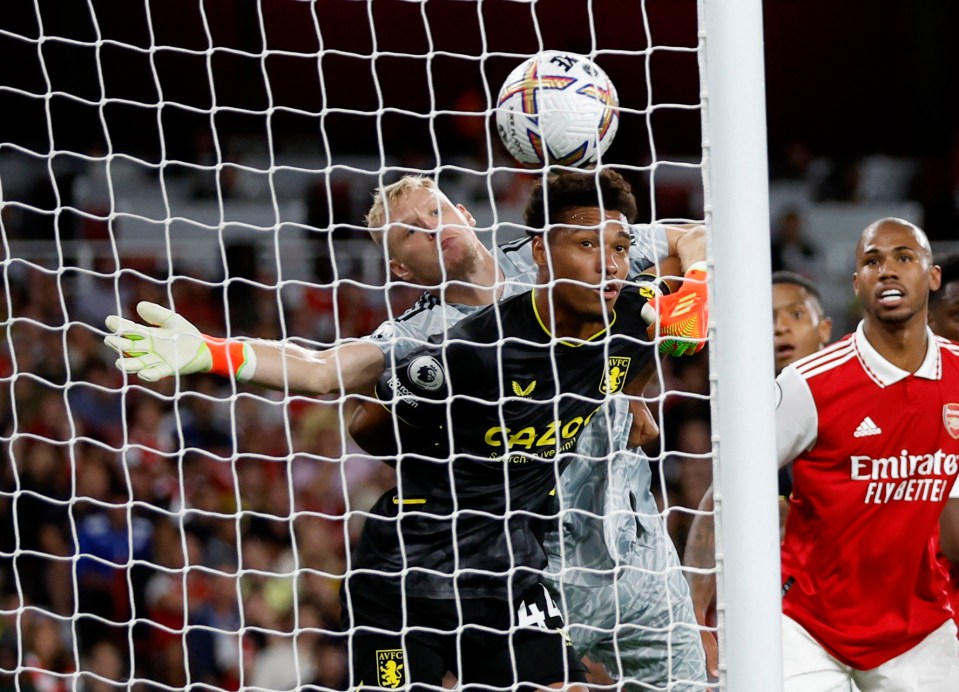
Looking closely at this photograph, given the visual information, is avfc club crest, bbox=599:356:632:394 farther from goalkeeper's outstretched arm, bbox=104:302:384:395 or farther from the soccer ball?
goalkeeper's outstretched arm, bbox=104:302:384:395

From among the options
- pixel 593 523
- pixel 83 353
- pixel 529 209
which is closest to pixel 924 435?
pixel 593 523

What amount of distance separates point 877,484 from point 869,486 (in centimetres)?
2

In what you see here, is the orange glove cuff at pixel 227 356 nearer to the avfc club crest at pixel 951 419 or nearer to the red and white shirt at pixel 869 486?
the red and white shirt at pixel 869 486

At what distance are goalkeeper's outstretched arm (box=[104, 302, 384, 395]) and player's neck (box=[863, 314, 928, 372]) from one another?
1.35 meters

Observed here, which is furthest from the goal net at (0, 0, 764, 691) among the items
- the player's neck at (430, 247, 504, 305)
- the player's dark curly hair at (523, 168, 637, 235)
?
the player's neck at (430, 247, 504, 305)

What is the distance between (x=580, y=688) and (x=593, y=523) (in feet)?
1.54

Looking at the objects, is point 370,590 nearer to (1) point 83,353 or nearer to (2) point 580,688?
(2) point 580,688

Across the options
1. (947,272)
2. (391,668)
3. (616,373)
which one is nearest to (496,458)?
(616,373)

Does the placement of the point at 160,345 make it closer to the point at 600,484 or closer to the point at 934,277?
Result: the point at 600,484

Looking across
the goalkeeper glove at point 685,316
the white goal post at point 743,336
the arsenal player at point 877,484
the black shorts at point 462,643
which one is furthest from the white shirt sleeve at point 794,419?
the white goal post at point 743,336

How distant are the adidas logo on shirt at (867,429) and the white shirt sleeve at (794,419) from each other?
0.10 m

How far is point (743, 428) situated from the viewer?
2234mm

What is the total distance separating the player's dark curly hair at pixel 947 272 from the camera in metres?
4.06

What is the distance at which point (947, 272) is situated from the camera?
4086 mm
